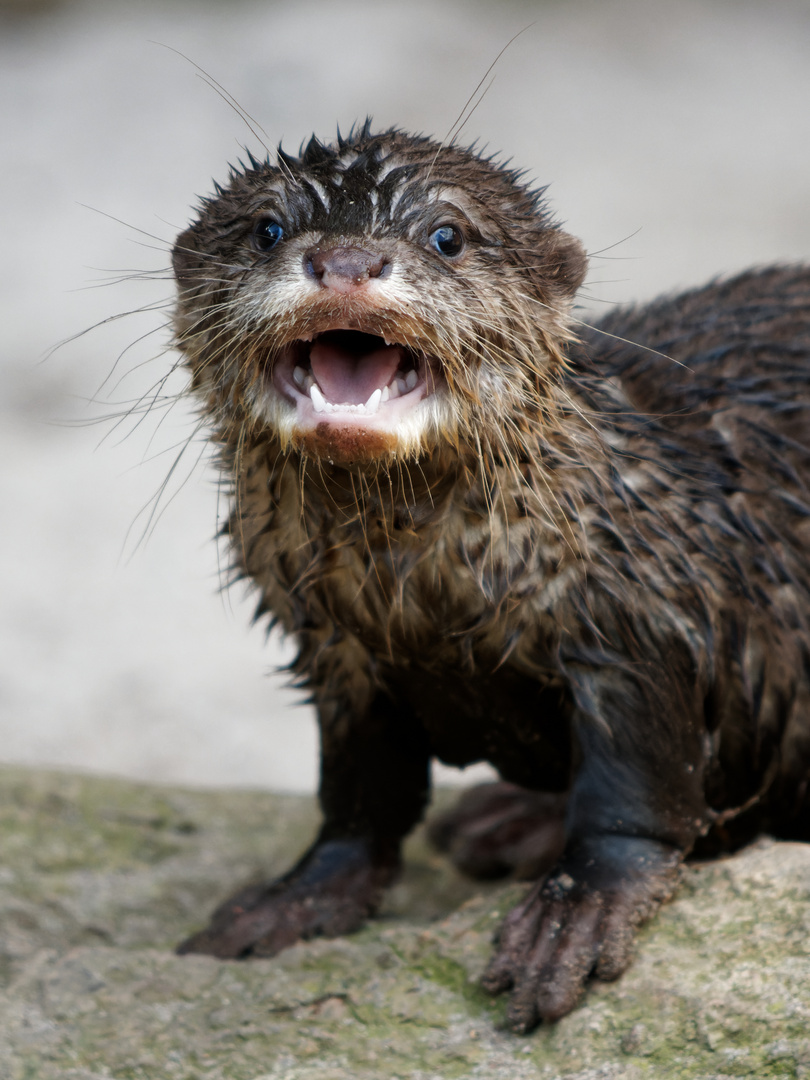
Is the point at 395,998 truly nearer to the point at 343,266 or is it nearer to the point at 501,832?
the point at 501,832

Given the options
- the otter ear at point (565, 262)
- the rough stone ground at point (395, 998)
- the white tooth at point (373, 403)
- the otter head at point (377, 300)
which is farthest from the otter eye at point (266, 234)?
the rough stone ground at point (395, 998)

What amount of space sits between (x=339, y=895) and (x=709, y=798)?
750 millimetres

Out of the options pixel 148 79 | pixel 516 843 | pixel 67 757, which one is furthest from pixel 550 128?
pixel 516 843

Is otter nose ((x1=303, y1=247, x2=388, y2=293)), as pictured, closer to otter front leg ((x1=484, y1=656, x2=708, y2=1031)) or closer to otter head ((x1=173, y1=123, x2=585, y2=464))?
otter head ((x1=173, y1=123, x2=585, y2=464))

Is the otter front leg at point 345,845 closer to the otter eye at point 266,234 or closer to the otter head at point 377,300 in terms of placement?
the otter head at point 377,300

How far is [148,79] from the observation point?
Answer: 1090cm

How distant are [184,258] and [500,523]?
724mm

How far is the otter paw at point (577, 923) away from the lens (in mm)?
2027

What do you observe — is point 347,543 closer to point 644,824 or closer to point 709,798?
point 644,824

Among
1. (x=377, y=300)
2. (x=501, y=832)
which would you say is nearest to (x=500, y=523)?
(x=377, y=300)

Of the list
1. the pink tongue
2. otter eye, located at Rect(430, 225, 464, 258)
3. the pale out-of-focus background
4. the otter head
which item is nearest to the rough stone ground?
the otter head

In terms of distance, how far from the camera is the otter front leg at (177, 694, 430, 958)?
252cm

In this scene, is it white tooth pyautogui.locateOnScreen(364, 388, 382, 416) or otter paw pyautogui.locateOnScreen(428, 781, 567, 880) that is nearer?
white tooth pyautogui.locateOnScreen(364, 388, 382, 416)

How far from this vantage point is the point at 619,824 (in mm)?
2186
